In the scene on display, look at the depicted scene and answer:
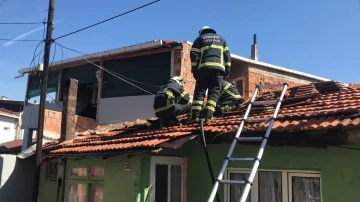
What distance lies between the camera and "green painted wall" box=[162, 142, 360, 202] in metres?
4.76

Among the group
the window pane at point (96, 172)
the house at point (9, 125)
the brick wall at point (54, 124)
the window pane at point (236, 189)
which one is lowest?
the window pane at point (236, 189)

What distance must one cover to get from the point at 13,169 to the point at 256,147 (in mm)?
8142

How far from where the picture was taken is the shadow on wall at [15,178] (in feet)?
35.6

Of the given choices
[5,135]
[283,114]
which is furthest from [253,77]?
[5,135]

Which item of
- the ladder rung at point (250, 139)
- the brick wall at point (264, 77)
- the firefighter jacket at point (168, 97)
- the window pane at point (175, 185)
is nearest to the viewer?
the ladder rung at point (250, 139)

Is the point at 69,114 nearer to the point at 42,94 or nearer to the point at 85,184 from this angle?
the point at 42,94

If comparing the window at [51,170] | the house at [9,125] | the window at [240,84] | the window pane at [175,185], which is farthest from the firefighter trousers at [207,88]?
the house at [9,125]

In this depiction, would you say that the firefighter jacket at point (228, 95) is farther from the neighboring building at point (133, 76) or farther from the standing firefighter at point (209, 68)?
the neighboring building at point (133, 76)

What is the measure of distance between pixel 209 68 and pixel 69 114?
5.58 metres

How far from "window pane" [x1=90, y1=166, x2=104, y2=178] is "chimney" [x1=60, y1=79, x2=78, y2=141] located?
119 inches

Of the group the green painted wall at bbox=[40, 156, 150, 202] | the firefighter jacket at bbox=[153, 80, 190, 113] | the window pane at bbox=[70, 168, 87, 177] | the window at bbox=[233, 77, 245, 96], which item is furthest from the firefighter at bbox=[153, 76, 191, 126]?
the window at bbox=[233, 77, 245, 96]

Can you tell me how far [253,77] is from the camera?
52.3 feet

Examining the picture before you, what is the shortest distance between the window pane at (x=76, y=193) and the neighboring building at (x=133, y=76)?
5969 millimetres

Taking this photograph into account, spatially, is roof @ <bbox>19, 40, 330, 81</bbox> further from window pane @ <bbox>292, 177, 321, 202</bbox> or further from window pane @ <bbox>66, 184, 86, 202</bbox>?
window pane @ <bbox>292, 177, 321, 202</bbox>
